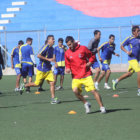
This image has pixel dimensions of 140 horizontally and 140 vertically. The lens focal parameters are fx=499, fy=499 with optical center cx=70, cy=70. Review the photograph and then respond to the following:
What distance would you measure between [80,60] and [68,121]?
1661mm

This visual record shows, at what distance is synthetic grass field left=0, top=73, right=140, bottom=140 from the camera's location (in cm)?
780

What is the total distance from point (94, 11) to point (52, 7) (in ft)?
9.67

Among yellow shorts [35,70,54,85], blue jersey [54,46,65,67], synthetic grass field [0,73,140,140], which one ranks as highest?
blue jersey [54,46,65,67]

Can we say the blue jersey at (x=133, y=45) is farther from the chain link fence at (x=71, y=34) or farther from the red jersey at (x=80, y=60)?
the chain link fence at (x=71, y=34)

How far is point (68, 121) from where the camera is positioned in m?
9.37

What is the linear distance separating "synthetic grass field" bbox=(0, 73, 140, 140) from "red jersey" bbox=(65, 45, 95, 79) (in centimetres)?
84

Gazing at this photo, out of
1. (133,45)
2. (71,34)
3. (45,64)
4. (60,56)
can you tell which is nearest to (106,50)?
(60,56)

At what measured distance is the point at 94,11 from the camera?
32938 millimetres

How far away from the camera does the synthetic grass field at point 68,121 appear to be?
7.80 meters

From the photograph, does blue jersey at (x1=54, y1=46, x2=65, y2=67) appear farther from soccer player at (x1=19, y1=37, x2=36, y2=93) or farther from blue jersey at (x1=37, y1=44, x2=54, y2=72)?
blue jersey at (x1=37, y1=44, x2=54, y2=72)

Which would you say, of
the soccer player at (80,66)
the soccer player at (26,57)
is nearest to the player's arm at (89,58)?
the soccer player at (80,66)

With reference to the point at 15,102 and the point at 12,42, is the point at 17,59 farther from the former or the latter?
the point at 12,42

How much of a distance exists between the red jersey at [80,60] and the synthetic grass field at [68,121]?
2.75ft

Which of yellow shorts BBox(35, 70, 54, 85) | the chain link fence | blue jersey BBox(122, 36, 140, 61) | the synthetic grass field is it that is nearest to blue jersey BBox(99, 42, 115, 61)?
blue jersey BBox(122, 36, 140, 61)
